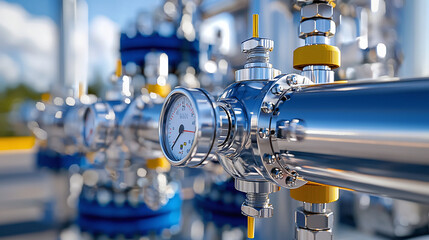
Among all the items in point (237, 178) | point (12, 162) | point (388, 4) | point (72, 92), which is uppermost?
point (388, 4)

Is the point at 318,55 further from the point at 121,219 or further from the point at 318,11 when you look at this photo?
the point at 121,219

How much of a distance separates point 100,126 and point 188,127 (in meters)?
0.25

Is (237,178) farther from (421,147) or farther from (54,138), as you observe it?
(54,138)

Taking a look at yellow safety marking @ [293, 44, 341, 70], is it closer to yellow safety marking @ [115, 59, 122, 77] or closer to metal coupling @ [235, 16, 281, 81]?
metal coupling @ [235, 16, 281, 81]

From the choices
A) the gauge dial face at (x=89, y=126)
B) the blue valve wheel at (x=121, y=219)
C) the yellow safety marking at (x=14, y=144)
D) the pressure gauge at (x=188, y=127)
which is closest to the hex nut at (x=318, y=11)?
the pressure gauge at (x=188, y=127)

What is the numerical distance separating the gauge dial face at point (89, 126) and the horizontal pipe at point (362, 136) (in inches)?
13.3

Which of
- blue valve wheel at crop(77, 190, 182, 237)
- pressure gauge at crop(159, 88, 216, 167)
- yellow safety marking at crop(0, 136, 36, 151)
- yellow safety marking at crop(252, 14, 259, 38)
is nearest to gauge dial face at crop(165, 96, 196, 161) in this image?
pressure gauge at crop(159, 88, 216, 167)

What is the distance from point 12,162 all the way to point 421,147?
6.58 feet

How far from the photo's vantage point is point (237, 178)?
1.16ft

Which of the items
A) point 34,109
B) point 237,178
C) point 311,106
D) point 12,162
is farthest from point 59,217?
point 311,106

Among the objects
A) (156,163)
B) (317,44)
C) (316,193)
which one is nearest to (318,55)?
(317,44)

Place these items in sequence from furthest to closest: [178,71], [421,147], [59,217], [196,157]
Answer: [59,217] < [178,71] < [196,157] < [421,147]

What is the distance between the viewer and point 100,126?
1.70 feet

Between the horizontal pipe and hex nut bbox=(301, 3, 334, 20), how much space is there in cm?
10
